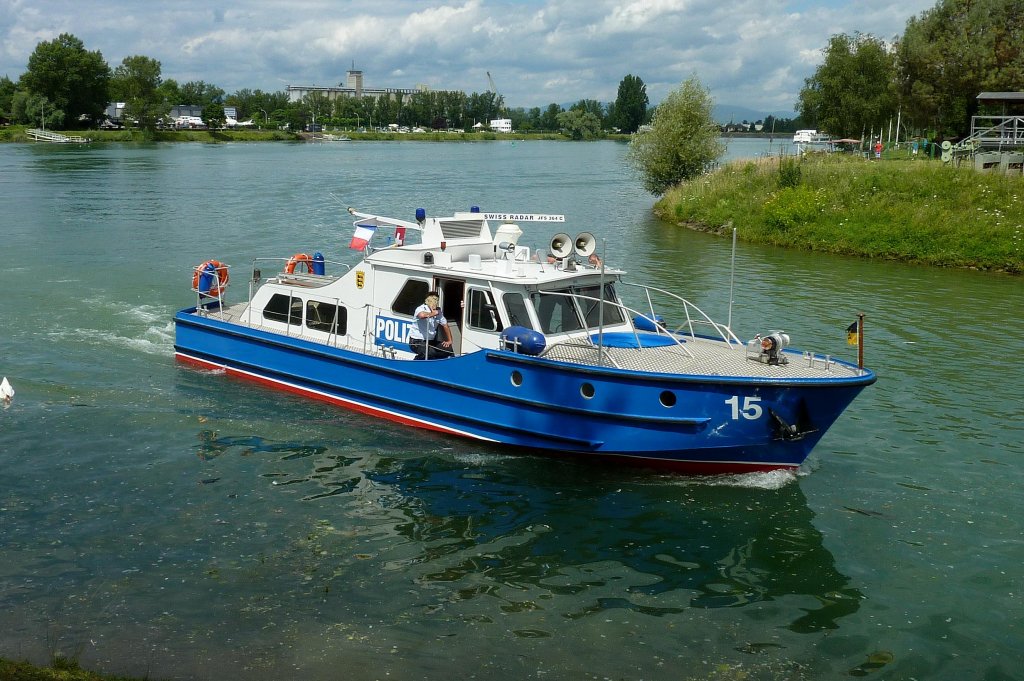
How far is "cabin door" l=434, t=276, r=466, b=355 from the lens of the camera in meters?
15.4

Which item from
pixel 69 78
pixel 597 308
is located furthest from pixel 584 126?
pixel 597 308

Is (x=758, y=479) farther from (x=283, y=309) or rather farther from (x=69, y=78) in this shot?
(x=69, y=78)

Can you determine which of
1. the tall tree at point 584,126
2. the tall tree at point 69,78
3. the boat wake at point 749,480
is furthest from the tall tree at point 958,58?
the tall tree at point 584,126

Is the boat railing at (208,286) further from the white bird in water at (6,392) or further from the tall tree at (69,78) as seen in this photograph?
the tall tree at (69,78)

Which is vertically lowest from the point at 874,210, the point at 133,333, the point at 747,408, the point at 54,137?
the point at 133,333

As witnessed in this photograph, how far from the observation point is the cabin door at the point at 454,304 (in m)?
15.4

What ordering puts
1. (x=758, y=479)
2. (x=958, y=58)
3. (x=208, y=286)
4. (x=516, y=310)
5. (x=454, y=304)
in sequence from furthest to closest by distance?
1. (x=958, y=58)
2. (x=208, y=286)
3. (x=454, y=304)
4. (x=516, y=310)
5. (x=758, y=479)

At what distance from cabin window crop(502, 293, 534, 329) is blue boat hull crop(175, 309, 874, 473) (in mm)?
845

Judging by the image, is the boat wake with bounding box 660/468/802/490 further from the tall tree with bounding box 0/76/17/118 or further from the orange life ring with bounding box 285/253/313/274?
the tall tree with bounding box 0/76/17/118

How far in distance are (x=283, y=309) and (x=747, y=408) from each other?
31.1 ft

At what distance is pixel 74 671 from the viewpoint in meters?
7.97

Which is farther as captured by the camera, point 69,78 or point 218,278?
point 69,78

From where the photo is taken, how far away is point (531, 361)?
13.5m

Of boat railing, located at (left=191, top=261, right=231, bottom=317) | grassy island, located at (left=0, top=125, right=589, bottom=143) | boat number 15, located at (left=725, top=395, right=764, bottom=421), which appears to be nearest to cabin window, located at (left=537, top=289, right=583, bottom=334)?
boat number 15, located at (left=725, top=395, right=764, bottom=421)
